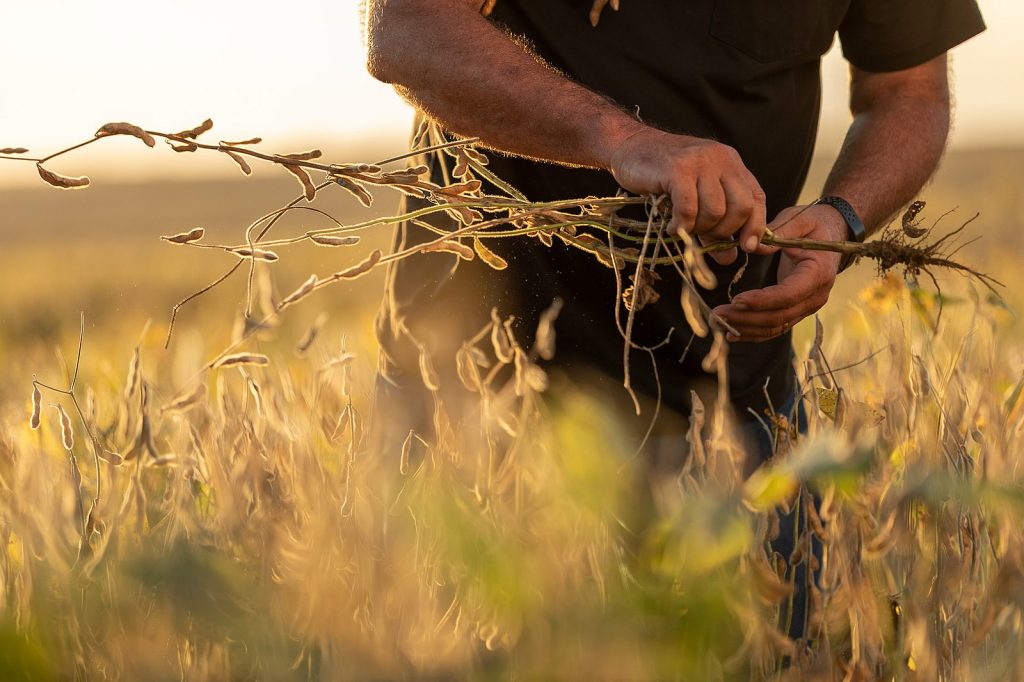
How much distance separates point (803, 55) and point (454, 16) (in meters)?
0.87

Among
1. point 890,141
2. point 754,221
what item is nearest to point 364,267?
point 754,221

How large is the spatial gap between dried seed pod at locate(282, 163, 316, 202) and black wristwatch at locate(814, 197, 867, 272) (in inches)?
40.3

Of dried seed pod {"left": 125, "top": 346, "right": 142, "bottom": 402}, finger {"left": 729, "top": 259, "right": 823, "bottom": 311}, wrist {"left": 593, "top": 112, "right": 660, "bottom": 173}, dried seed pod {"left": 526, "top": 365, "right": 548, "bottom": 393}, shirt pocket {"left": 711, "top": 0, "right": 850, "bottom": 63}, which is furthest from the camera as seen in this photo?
shirt pocket {"left": 711, "top": 0, "right": 850, "bottom": 63}

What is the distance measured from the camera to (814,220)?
6.94 ft

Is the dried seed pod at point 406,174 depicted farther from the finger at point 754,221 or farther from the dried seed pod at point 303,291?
the finger at point 754,221

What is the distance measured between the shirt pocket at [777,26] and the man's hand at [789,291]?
1.49 ft

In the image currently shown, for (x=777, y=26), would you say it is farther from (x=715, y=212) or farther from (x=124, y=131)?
(x=124, y=131)

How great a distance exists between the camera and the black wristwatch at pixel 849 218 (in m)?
2.26

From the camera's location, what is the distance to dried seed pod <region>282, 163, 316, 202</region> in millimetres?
1663

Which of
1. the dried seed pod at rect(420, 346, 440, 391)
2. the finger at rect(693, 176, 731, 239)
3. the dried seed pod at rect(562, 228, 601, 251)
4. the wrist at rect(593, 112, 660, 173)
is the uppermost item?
the wrist at rect(593, 112, 660, 173)

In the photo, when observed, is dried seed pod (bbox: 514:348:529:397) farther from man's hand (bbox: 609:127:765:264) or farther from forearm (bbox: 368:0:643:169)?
forearm (bbox: 368:0:643:169)

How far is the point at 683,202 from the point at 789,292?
1.26 feet

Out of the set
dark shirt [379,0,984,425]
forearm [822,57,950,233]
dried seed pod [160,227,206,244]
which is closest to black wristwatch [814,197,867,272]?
forearm [822,57,950,233]

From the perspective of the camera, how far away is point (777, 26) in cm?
245
